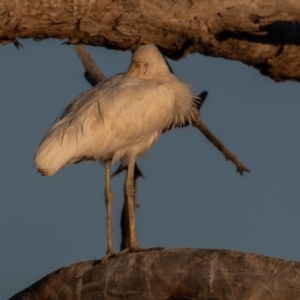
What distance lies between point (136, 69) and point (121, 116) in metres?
0.76

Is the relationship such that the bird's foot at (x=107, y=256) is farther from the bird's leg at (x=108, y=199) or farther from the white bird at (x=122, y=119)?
the bird's leg at (x=108, y=199)

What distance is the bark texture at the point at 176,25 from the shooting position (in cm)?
1162

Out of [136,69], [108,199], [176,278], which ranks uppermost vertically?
[136,69]

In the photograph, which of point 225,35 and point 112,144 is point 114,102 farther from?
point 225,35

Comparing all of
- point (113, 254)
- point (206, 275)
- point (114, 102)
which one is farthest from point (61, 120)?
point (206, 275)

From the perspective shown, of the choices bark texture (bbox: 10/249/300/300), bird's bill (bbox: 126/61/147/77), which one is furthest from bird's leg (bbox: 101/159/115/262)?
bird's bill (bbox: 126/61/147/77)

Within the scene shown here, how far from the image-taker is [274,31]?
1257 cm

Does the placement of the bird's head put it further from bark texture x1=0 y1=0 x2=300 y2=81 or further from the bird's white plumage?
bark texture x1=0 y1=0 x2=300 y2=81

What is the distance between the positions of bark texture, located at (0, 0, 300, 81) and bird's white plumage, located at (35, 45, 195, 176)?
0.32 metres

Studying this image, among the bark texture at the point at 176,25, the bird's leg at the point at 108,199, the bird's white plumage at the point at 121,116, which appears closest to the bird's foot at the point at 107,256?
the bird's leg at the point at 108,199

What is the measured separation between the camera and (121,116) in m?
11.2

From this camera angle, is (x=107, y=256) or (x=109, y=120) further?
(x=109, y=120)

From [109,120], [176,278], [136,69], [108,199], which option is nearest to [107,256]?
[108,199]

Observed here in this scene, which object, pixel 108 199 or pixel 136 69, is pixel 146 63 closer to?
pixel 136 69
